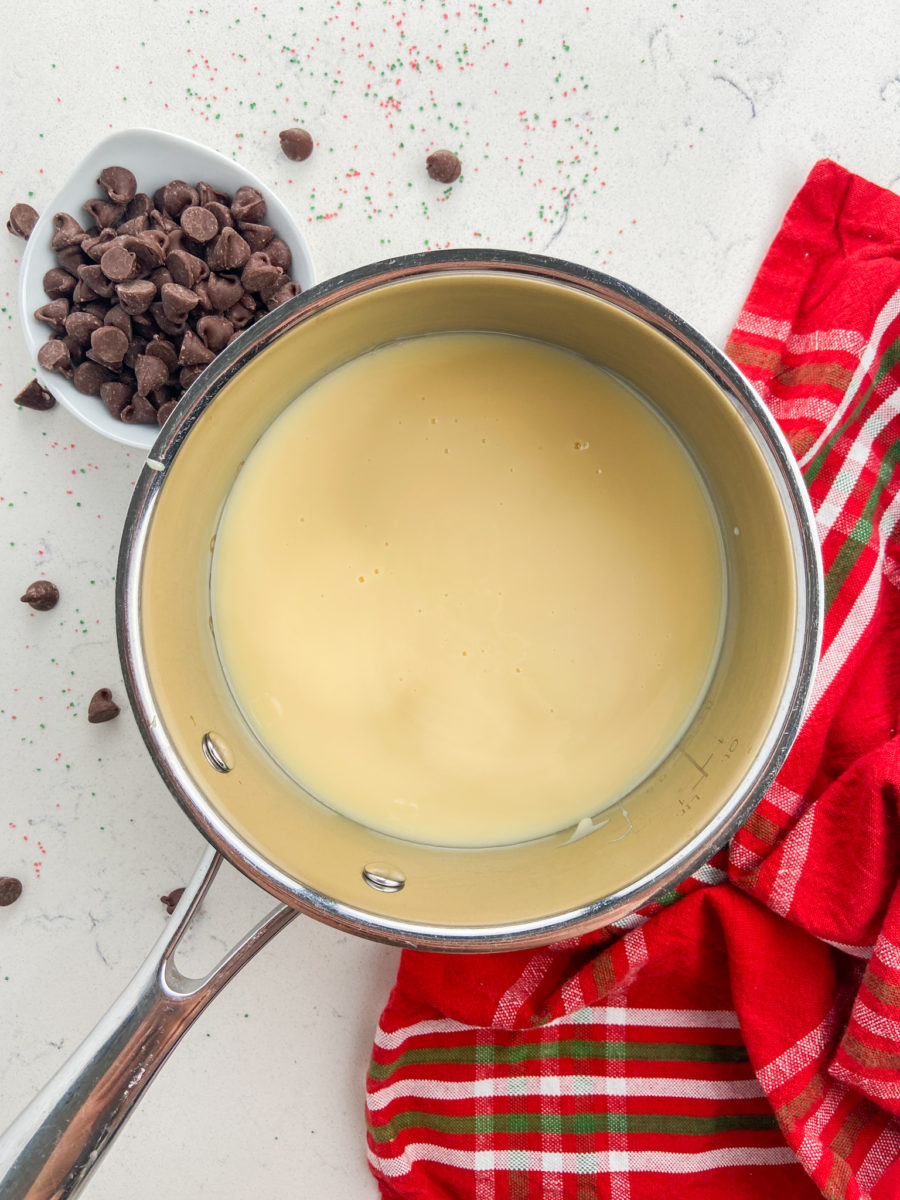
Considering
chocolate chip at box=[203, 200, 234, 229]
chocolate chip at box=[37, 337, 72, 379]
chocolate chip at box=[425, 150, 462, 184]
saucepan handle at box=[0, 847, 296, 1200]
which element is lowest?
saucepan handle at box=[0, 847, 296, 1200]

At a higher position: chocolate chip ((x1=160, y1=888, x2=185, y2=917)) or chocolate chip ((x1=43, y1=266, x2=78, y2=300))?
chocolate chip ((x1=43, y1=266, x2=78, y2=300))

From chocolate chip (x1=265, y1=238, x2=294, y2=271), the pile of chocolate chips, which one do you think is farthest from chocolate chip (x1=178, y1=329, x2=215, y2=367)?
chocolate chip (x1=265, y1=238, x2=294, y2=271)

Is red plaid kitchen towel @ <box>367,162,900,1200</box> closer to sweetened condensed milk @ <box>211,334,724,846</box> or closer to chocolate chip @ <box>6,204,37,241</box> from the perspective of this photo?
sweetened condensed milk @ <box>211,334,724,846</box>

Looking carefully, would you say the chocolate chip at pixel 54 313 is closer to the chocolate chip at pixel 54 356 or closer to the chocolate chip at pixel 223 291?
the chocolate chip at pixel 54 356

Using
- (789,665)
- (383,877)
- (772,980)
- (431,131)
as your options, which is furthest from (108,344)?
(772,980)

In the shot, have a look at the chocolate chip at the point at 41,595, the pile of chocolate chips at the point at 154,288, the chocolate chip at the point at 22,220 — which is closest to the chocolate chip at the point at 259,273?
the pile of chocolate chips at the point at 154,288

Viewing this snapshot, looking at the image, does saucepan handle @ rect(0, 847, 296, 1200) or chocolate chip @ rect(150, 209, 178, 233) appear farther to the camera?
chocolate chip @ rect(150, 209, 178, 233)

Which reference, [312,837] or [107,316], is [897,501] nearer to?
[312,837]
